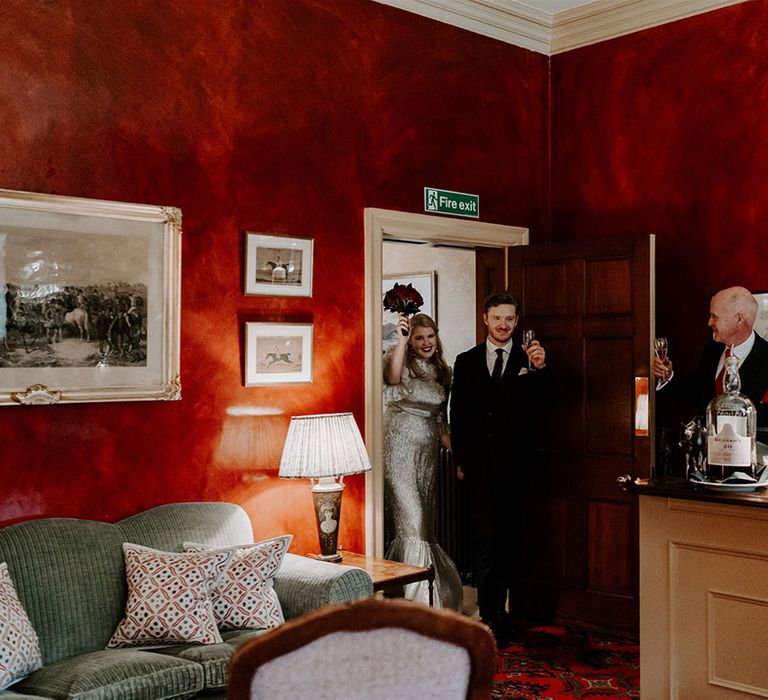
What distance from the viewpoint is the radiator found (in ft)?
20.4

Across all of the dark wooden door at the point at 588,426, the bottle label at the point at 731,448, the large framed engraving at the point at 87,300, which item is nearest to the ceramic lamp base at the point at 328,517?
the large framed engraving at the point at 87,300

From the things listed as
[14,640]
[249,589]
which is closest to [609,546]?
[249,589]

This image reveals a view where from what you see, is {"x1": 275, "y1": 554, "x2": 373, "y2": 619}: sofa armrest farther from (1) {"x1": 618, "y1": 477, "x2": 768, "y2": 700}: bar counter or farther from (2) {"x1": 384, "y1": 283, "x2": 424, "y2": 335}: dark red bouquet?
(2) {"x1": 384, "y1": 283, "x2": 424, "y2": 335}: dark red bouquet

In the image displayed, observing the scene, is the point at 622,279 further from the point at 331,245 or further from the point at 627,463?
the point at 331,245

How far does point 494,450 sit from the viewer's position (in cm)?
504

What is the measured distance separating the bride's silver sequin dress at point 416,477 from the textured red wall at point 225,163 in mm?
558

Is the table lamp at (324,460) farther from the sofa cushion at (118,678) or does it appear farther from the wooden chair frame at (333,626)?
the wooden chair frame at (333,626)

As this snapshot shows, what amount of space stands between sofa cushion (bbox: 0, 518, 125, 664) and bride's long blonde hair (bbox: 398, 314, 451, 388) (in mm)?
2341

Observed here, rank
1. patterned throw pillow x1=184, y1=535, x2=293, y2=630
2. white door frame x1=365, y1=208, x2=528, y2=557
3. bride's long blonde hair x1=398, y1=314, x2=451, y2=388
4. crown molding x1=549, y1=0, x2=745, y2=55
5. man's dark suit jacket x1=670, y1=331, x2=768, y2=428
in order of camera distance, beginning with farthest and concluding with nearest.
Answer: bride's long blonde hair x1=398, y1=314, x2=451, y2=388 < crown molding x1=549, y1=0, x2=745, y2=55 < white door frame x1=365, y1=208, x2=528, y2=557 < man's dark suit jacket x1=670, y1=331, x2=768, y2=428 < patterned throw pillow x1=184, y1=535, x2=293, y2=630

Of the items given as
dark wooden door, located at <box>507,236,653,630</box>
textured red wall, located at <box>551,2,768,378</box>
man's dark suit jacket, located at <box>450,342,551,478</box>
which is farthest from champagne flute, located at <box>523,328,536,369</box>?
textured red wall, located at <box>551,2,768,378</box>

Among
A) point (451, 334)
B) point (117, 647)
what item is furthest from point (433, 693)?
point (451, 334)

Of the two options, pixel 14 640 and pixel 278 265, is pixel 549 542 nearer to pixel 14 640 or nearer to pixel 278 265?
pixel 278 265

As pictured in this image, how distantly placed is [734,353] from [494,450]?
130 centimetres

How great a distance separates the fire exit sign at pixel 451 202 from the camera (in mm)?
5219
